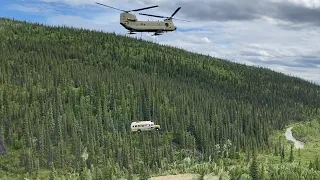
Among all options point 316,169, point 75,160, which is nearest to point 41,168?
point 75,160

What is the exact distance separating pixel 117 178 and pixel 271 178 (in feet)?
167

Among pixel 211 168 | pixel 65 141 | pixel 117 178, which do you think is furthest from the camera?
pixel 65 141

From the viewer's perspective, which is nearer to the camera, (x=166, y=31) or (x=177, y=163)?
(x=166, y=31)

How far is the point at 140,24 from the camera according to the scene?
3182 inches

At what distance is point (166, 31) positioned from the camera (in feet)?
270

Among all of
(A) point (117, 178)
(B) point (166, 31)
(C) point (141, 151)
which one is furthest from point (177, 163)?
(B) point (166, 31)

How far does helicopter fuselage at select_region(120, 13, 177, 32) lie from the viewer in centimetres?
8056

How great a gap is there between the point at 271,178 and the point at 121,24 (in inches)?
3563

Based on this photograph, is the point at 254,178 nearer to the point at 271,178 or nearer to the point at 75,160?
the point at 271,178

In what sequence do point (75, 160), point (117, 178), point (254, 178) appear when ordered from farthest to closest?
point (75, 160) < point (117, 178) < point (254, 178)

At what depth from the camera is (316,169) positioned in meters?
172

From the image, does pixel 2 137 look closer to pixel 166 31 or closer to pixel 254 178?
pixel 254 178

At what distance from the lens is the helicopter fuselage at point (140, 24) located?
80.6 m

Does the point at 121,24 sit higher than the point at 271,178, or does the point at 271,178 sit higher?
the point at 121,24
